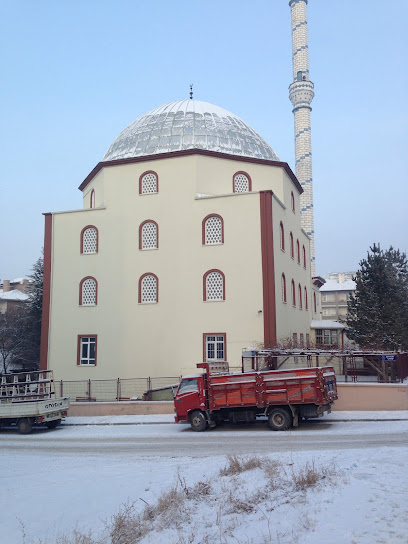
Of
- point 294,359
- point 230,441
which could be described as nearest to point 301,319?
point 294,359

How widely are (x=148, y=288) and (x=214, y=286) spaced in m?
3.38

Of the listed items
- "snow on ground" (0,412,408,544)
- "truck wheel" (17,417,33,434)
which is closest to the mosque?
"truck wheel" (17,417,33,434)

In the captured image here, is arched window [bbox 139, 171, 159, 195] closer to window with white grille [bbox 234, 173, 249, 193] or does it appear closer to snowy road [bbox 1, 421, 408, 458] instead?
window with white grille [bbox 234, 173, 249, 193]

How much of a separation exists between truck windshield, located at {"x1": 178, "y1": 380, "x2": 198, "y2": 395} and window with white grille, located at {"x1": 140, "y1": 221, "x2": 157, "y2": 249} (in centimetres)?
1112

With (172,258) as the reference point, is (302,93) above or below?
above

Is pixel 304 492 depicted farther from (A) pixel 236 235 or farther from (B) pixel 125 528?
(A) pixel 236 235

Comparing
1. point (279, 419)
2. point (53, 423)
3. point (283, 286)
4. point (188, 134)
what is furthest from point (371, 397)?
point (188, 134)

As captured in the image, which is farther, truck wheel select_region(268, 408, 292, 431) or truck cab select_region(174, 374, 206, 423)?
truck cab select_region(174, 374, 206, 423)

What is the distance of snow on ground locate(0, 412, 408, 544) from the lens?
5801 millimetres

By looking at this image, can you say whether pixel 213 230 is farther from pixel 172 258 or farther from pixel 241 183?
pixel 241 183

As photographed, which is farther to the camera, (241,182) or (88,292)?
(241,182)

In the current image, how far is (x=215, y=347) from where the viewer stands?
23641mm

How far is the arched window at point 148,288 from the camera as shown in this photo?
25.1 metres

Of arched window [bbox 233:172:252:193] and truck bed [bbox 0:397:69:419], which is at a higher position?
arched window [bbox 233:172:252:193]
